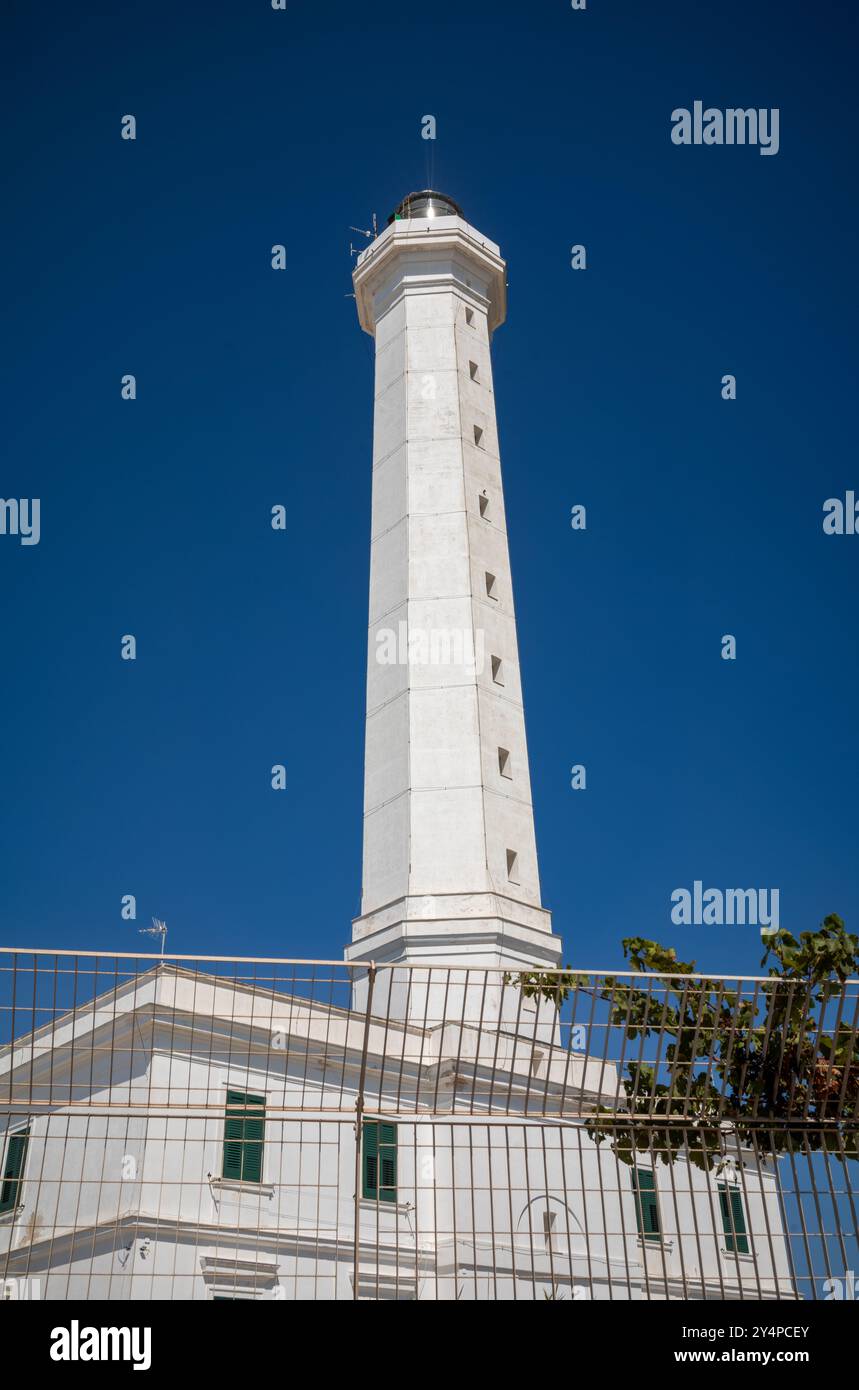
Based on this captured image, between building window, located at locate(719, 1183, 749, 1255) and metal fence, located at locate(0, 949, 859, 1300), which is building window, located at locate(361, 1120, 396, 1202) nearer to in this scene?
metal fence, located at locate(0, 949, 859, 1300)

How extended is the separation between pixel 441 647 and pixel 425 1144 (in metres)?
23.4

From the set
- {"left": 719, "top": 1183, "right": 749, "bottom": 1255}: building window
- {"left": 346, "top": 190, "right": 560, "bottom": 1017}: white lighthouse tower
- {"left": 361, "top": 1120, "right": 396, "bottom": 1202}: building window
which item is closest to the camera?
{"left": 719, "top": 1183, "right": 749, "bottom": 1255}: building window

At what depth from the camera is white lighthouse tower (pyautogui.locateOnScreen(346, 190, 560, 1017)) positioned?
31641mm

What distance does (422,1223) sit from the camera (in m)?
24.4

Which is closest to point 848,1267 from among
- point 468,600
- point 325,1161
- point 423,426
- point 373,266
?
point 325,1161

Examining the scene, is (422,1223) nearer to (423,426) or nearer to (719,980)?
(719,980)

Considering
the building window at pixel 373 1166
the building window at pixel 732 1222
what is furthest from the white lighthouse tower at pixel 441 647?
the building window at pixel 732 1222

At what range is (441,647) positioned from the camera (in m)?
35.1

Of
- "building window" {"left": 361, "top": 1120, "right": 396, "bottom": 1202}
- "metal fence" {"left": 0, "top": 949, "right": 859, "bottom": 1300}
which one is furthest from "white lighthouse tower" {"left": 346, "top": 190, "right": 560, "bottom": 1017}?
"building window" {"left": 361, "top": 1120, "right": 396, "bottom": 1202}

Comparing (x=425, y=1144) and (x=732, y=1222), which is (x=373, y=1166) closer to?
(x=425, y=1144)

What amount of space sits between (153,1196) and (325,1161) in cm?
321

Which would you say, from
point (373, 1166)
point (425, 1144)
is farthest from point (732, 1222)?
point (373, 1166)

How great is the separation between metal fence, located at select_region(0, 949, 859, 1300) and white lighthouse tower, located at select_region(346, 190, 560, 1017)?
146 inches

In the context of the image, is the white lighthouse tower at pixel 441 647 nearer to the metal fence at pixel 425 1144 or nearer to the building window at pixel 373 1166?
the metal fence at pixel 425 1144
